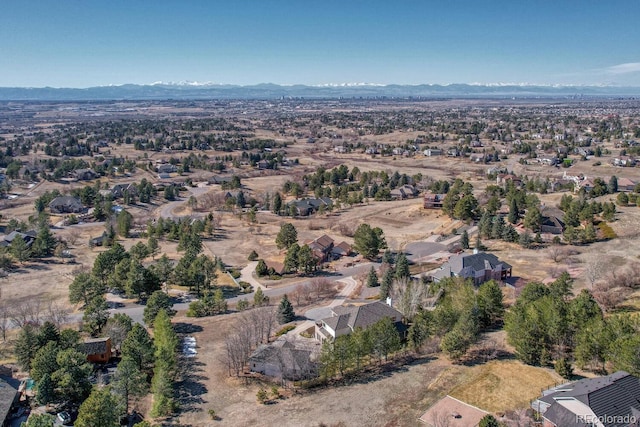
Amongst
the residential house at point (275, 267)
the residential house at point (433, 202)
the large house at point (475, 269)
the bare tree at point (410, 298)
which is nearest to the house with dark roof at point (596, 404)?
the bare tree at point (410, 298)

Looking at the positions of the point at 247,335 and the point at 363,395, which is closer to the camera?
the point at 363,395

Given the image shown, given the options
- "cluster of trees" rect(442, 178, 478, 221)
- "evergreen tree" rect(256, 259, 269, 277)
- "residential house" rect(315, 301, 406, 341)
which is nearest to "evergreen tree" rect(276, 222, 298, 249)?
"evergreen tree" rect(256, 259, 269, 277)

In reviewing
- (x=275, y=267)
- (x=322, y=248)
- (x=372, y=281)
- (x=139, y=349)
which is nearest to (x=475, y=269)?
(x=372, y=281)

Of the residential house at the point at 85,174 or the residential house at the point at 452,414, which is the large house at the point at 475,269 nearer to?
the residential house at the point at 452,414

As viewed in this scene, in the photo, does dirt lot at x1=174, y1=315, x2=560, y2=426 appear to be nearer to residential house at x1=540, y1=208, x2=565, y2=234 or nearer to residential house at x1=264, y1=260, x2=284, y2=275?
residential house at x1=264, y1=260, x2=284, y2=275

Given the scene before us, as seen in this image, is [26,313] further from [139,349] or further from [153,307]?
[139,349]

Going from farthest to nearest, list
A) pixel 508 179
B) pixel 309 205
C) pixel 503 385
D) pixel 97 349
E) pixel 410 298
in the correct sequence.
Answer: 1. pixel 508 179
2. pixel 309 205
3. pixel 410 298
4. pixel 97 349
5. pixel 503 385
